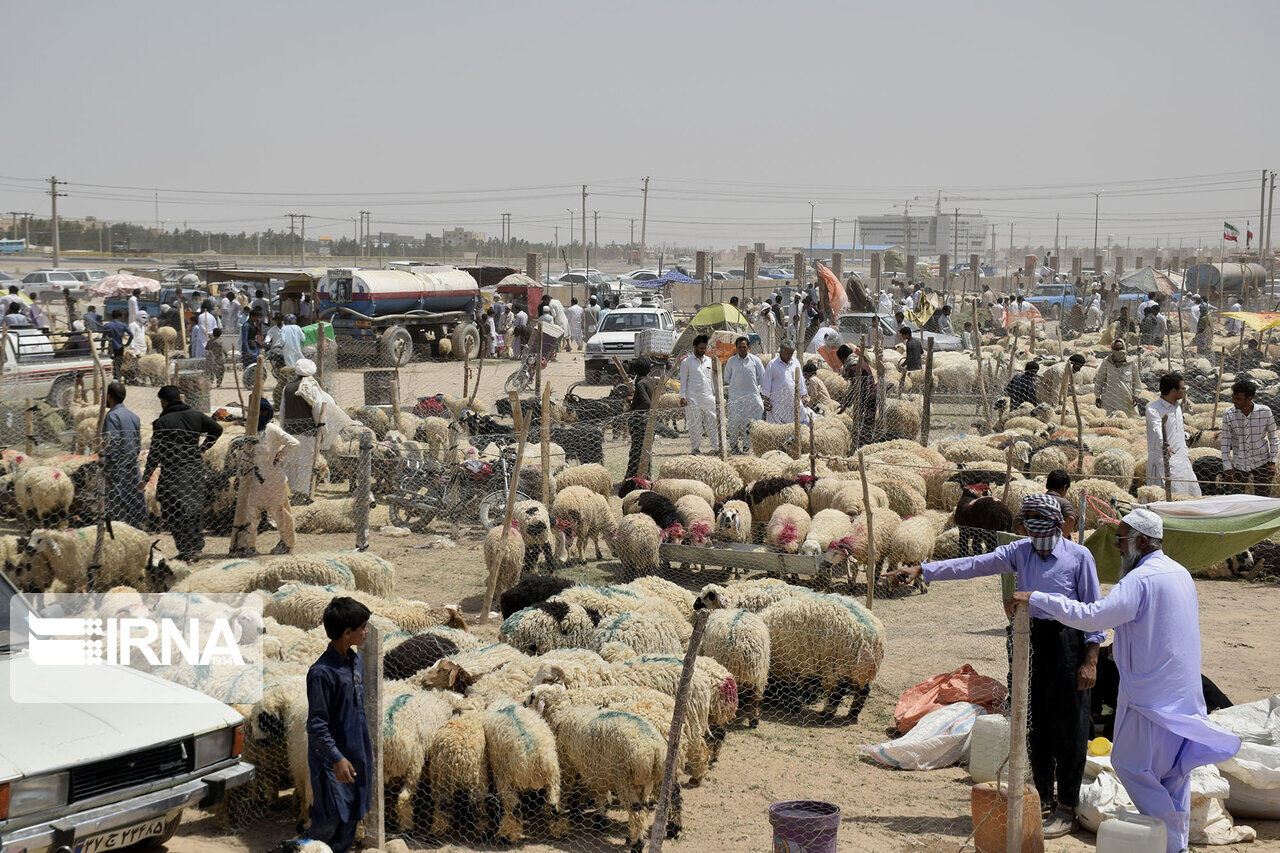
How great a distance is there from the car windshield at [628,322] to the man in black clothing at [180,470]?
14.2 m

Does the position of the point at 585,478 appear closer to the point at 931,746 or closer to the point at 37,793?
the point at 931,746

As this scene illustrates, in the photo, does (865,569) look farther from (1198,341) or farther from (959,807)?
(1198,341)

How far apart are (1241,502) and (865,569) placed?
384 cm

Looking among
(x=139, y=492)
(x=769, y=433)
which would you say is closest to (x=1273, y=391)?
(x=769, y=433)

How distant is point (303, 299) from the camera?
28.7 meters

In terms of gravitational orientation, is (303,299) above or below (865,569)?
above

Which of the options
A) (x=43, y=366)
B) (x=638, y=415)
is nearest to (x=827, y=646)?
(x=638, y=415)

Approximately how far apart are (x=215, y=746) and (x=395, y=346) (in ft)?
69.0

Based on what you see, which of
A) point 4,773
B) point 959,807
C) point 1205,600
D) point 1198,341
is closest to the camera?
point 4,773

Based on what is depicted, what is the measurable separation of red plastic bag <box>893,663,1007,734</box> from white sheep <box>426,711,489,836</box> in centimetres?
277

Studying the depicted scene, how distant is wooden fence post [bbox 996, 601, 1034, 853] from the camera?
503 cm

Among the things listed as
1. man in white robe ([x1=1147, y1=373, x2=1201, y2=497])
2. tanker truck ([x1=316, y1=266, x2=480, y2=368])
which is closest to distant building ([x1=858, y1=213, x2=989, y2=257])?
tanker truck ([x1=316, y1=266, x2=480, y2=368])

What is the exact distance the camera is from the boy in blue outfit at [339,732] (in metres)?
4.98

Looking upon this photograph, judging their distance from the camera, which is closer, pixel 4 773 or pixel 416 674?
pixel 4 773
